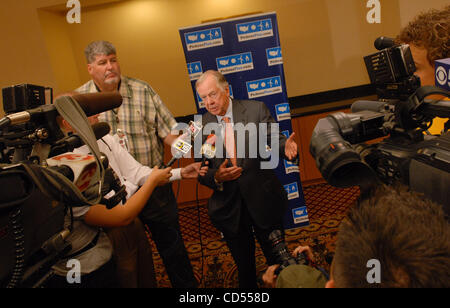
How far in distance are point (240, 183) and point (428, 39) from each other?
1047 millimetres

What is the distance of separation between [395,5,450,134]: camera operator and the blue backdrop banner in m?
1.68

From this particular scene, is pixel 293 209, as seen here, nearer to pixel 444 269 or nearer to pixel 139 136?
pixel 139 136

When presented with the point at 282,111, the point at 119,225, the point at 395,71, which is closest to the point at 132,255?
the point at 119,225

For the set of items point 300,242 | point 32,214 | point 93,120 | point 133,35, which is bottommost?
point 300,242

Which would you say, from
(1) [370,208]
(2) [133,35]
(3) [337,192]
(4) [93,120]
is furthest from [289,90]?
(1) [370,208]

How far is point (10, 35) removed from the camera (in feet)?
10.3

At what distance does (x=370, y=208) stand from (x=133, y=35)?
408 centimetres

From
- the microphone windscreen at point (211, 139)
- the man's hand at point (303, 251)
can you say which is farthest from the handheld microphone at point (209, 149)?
the man's hand at point (303, 251)

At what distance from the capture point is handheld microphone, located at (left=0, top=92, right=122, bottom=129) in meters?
0.61

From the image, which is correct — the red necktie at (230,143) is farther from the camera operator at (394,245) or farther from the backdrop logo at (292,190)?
the backdrop logo at (292,190)

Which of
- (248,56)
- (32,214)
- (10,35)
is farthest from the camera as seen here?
(10,35)

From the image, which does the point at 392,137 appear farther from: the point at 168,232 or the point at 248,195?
the point at 168,232

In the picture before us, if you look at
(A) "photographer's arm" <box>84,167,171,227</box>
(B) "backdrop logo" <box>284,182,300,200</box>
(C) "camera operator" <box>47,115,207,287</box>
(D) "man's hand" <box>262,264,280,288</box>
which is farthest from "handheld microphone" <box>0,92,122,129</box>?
(B) "backdrop logo" <box>284,182,300,200</box>

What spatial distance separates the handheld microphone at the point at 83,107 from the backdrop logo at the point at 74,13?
122 inches
